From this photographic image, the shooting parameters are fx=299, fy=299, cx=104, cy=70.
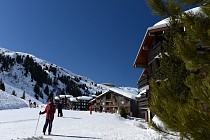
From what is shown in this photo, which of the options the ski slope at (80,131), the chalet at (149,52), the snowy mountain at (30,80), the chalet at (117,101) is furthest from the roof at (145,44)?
the snowy mountain at (30,80)

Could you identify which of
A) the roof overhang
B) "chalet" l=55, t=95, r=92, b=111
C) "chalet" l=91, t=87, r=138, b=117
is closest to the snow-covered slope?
"chalet" l=91, t=87, r=138, b=117

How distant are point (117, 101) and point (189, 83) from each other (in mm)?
62323

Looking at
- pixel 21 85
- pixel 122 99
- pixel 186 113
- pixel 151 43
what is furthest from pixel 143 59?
pixel 21 85

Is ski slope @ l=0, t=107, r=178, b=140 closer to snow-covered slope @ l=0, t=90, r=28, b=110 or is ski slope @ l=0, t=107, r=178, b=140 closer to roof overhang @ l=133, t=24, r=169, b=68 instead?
roof overhang @ l=133, t=24, r=169, b=68

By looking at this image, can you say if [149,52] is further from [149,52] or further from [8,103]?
[8,103]

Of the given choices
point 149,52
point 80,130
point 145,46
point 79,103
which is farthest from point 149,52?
point 79,103

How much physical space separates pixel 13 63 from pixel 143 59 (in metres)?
160

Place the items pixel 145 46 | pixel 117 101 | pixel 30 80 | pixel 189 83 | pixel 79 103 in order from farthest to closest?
pixel 30 80 < pixel 79 103 < pixel 117 101 < pixel 145 46 < pixel 189 83

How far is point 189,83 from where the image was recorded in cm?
425

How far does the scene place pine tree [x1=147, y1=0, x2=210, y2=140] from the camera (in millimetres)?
4016

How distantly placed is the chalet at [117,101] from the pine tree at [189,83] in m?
54.4

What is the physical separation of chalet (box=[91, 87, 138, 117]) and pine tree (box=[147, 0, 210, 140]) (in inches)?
2140

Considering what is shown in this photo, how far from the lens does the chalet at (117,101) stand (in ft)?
203

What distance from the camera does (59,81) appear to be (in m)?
193
